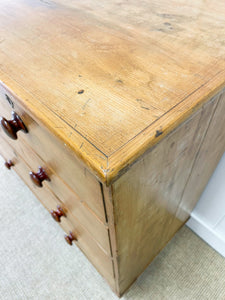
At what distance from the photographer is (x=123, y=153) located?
26 centimetres

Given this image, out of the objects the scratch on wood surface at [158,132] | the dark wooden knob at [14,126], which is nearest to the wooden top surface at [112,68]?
the scratch on wood surface at [158,132]

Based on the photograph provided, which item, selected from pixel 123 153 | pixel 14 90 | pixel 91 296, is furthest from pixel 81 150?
pixel 91 296

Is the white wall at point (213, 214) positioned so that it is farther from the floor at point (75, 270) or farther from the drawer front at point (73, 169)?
the drawer front at point (73, 169)

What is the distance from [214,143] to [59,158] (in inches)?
15.5

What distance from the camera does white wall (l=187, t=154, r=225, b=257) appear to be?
2.57ft

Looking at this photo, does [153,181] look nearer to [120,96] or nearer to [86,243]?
[120,96]

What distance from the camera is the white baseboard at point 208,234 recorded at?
908 mm

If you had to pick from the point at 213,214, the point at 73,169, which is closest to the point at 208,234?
the point at 213,214

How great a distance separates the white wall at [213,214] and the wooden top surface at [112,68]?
1.45 ft

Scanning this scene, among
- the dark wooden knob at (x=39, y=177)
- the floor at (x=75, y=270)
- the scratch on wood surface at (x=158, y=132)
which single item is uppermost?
the scratch on wood surface at (x=158, y=132)

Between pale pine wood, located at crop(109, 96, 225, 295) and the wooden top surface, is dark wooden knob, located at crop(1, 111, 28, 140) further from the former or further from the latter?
pale pine wood, located at crop(109, 96, 225, 295)

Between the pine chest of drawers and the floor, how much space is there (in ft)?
1.35

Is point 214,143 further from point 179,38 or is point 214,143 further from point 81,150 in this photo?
point 81,150

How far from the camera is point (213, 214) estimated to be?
0.88m
